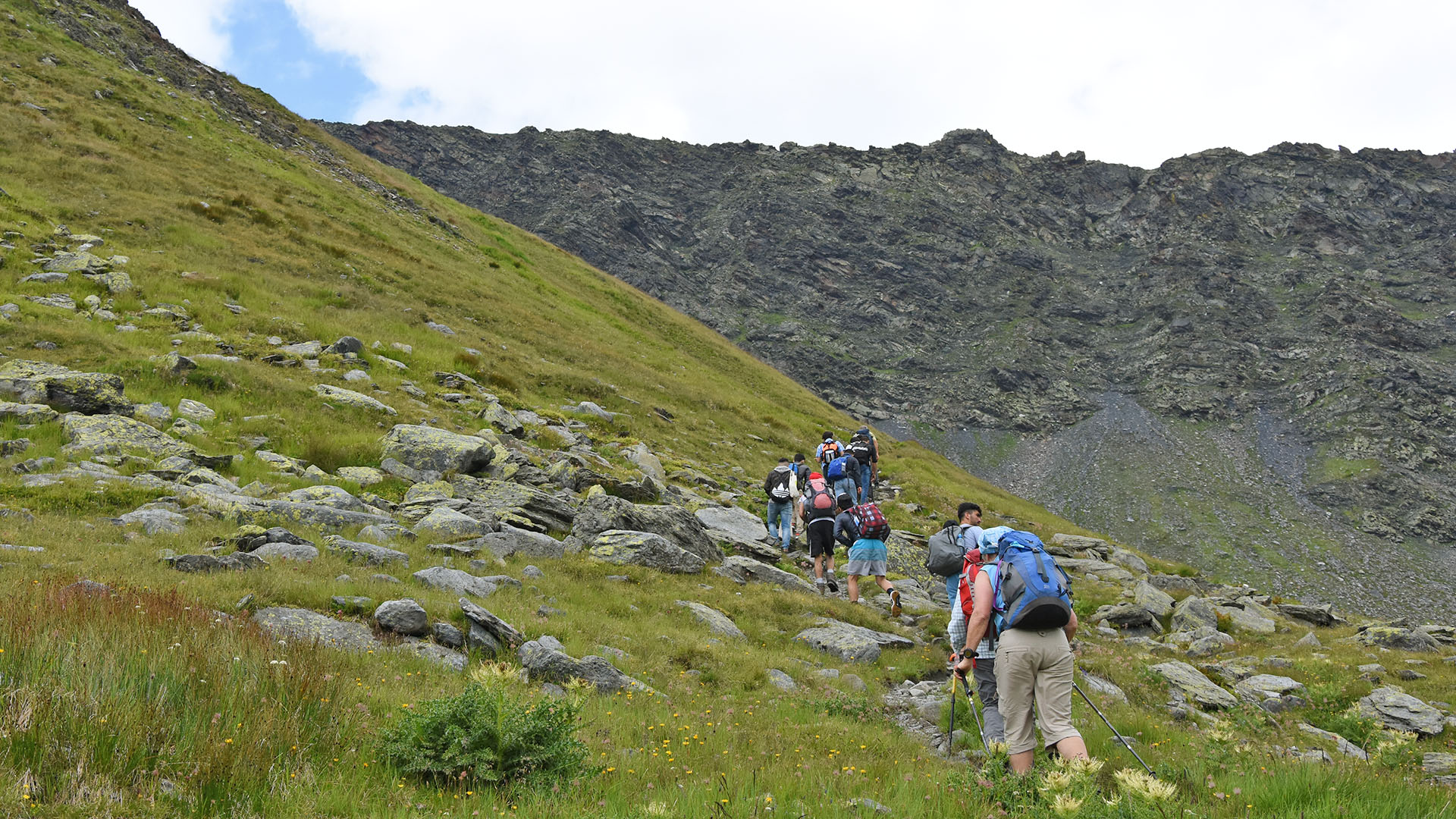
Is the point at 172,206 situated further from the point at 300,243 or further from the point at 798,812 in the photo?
the point at 798,812

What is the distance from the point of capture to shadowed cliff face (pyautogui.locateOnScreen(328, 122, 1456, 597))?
11994 centimetres

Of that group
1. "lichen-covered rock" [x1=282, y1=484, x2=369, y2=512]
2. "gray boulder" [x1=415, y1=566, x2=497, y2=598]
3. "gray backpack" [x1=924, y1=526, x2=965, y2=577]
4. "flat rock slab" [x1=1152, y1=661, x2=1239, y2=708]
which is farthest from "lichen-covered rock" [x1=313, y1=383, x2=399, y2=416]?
"flat rock slab" [x1=1152, y1=661, x2=1239, y2=708]

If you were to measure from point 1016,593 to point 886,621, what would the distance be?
736 centimetres

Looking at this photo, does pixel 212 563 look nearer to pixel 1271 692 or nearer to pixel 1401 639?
pixel 1271 692

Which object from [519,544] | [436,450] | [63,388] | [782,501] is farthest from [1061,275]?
[63,388]

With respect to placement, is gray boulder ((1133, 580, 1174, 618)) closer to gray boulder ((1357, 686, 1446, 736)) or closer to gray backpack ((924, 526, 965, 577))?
gray boulder ((1357, 686, 1446, 736))

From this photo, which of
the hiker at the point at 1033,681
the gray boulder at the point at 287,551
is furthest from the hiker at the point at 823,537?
the gray boulder at the point at 287,551

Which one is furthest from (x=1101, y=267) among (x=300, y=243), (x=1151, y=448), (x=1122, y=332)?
(x=300, y=243)

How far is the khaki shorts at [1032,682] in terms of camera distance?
6461 millimetres

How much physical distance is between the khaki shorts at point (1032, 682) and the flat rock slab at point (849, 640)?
4614 millimetres

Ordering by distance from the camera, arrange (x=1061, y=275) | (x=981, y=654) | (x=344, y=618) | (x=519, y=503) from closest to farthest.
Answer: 1. (x=344, y=618)
2. (x=981, y=654)
3. (x=519, y=503)
4. (x=1061, y=275)

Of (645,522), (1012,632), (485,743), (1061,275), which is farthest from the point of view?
(1061,275)

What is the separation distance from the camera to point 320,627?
6957 millimetres

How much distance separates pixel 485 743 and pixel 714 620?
21.9 ft
